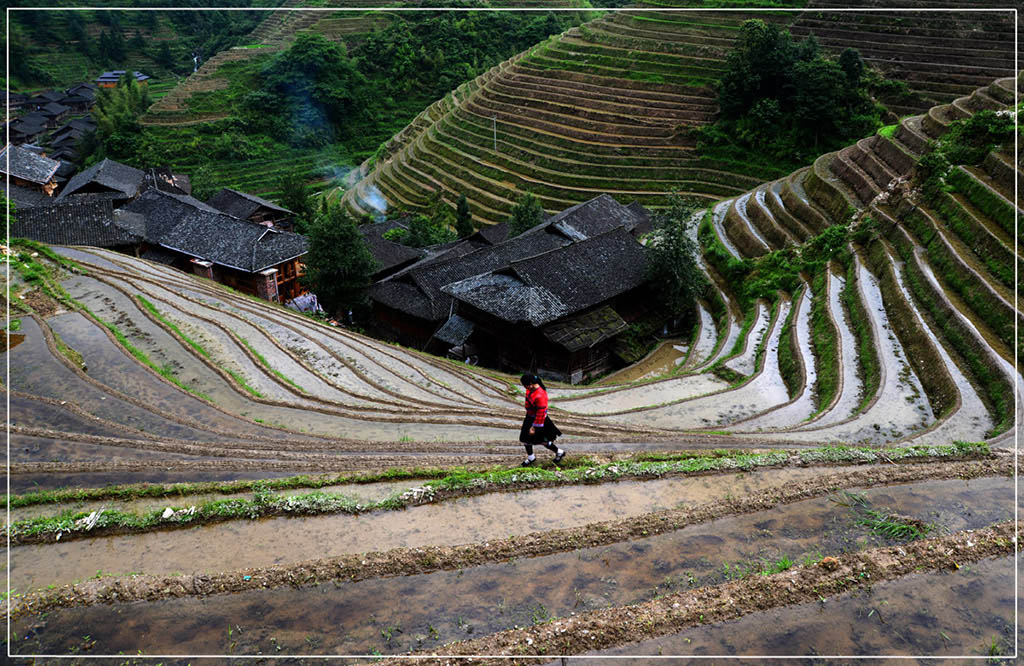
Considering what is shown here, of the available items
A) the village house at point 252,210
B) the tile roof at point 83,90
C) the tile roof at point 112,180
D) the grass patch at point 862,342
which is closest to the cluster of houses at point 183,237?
the village house at point 252,210

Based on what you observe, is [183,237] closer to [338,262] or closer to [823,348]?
[338,262]

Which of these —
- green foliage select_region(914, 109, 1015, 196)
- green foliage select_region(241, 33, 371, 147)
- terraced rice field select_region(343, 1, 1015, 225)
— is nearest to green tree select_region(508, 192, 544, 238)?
terraced rice field select_region(343, 1, 1015, 225)

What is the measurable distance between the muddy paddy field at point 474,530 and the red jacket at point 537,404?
689 millimetres

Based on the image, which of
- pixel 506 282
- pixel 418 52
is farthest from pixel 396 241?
pixel 418 52

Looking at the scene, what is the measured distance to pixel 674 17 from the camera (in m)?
46.8

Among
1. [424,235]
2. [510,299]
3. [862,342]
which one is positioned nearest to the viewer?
[862,342]

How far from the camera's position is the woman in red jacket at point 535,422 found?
7973 millimetres

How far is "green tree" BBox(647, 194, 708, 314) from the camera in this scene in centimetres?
2138

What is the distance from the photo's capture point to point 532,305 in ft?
64.0

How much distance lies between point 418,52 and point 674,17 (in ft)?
82.1

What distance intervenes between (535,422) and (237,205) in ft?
103

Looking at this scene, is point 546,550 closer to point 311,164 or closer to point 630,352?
point 630,352

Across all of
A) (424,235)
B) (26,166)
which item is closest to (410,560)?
(424,235)

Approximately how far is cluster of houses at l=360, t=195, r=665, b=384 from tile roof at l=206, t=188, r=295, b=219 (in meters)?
13.5
